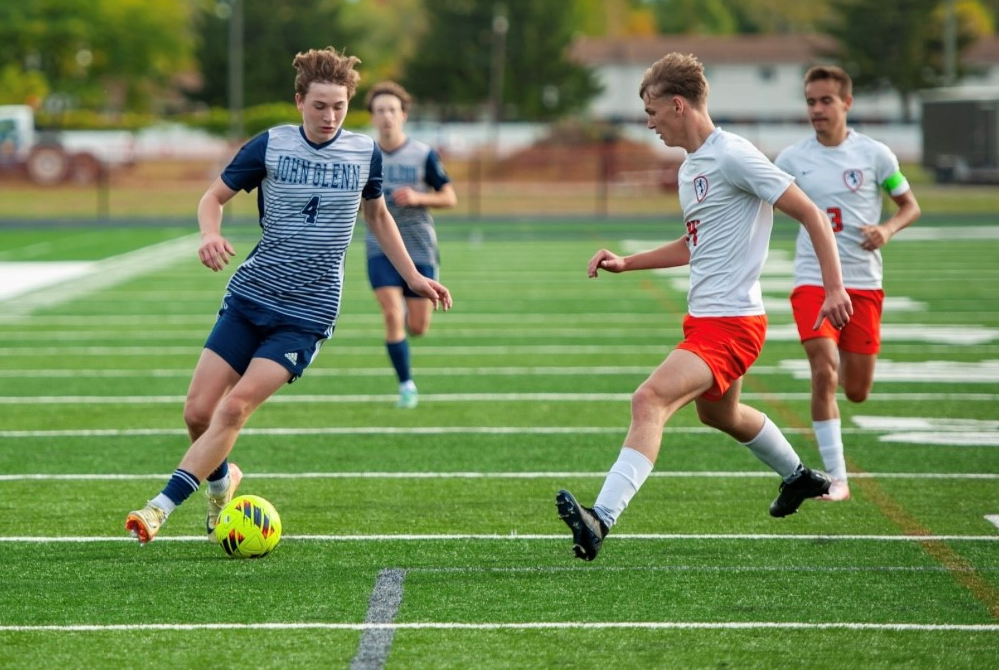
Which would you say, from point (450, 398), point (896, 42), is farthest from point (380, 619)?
point (896, 42)

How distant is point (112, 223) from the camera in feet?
110

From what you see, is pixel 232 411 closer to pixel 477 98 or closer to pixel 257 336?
pixel 257 336

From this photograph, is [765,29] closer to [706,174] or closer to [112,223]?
[112,223]

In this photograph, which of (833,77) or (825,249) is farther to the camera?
(833,77)

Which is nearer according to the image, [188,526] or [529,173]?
[188,526]

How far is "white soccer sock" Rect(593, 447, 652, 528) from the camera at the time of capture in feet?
17.8

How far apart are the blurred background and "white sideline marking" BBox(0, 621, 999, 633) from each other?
101ft

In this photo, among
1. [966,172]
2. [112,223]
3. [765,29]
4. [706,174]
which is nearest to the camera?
[706,174]

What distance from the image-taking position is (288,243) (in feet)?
19.9

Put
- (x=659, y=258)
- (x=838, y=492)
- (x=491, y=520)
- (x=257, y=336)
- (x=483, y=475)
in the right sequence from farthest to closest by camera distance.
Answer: (x=483, y=475) → (x=838, y=492) → (x=491, y=520) → (x=659, y=258) → (x=257, y=336)

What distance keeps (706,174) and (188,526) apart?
2.85 meters

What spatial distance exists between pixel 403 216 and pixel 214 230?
453 centimetres

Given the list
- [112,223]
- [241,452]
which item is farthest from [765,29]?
[241,452]

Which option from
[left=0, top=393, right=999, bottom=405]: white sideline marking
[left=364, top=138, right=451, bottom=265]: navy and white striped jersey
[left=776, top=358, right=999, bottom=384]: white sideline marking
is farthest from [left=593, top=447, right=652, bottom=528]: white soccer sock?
[left=776, top=358, right=999, bottom=384]: white sideline marking
